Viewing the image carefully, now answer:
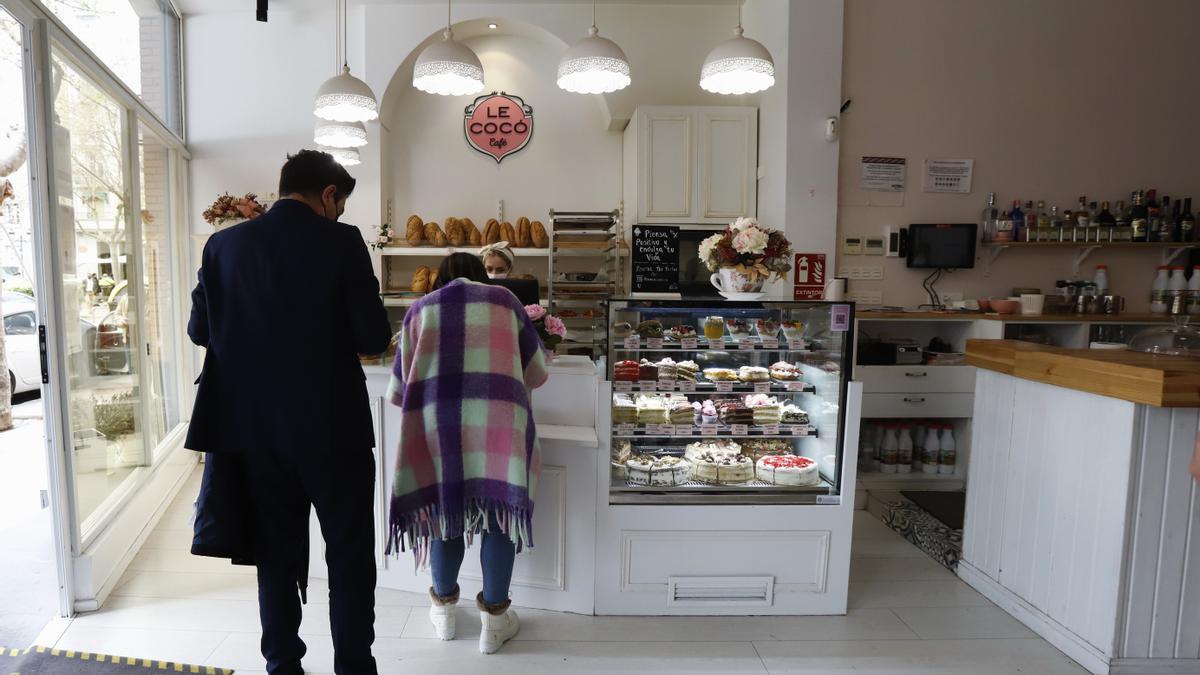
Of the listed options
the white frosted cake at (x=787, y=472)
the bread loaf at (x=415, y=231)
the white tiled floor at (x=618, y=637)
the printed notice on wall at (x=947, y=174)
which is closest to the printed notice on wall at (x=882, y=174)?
the printed notice on wall at (x=947, y=174)

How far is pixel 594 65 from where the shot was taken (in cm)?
300

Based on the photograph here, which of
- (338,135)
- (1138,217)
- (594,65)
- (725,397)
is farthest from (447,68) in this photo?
(1138,217)

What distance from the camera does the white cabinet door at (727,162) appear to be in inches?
197

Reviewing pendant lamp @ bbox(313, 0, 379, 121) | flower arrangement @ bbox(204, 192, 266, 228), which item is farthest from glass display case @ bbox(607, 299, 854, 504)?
flower arrangement @ bbox(204, 192, 266, 228)

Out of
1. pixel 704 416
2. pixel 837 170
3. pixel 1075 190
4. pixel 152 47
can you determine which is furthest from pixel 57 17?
pixel 1075 190

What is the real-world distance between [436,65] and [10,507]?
137 inches

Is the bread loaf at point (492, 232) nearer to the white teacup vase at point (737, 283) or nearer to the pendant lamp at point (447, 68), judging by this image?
the pendant lamp at point (447, 68)

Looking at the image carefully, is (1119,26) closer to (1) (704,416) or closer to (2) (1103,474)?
(2) (1103,474)

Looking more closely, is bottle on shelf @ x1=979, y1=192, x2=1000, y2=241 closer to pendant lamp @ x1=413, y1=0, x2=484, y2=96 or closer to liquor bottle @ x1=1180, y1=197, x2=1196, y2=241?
liquor bottle @ x1=1180, y1=197, x2=1196, y2=241

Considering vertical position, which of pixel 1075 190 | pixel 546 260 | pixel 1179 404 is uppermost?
pixel 1075 190

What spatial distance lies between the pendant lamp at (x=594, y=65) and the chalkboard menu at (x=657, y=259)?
761mm

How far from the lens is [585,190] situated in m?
5.79

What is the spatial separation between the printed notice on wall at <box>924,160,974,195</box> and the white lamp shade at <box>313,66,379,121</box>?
387 centimetres

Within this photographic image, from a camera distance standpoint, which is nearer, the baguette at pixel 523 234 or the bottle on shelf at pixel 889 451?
the bottle on shelf at pixel 889 451
